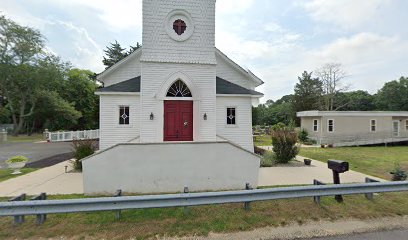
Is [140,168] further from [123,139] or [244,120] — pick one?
[244,120]

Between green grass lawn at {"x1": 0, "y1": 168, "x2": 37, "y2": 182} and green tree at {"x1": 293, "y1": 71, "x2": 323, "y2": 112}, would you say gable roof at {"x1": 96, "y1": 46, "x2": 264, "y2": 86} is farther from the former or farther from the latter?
green tree at {"x1": 293, "y1": 71, "x2": 323, "y2": 112}

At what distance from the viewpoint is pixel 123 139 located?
12031 millimetres

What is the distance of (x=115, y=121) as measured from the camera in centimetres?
1202

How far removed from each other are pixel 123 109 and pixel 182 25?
537 centimetres

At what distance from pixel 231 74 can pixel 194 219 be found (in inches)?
441

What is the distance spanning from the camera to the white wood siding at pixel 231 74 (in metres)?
14.3

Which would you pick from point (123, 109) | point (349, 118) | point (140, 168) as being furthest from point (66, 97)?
point (349, 118)

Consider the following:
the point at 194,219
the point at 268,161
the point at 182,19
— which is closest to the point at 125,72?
the point at 182,19

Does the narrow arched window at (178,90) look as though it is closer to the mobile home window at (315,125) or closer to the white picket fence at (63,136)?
the white picket fence at (63,136)

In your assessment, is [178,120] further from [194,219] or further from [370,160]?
[370,160]

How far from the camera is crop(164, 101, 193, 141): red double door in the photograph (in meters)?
10.9

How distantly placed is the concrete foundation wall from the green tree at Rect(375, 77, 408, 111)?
233 feet

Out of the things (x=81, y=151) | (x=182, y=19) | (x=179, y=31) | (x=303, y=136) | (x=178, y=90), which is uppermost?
(x=182, y=19)

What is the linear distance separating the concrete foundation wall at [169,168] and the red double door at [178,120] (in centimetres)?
434
